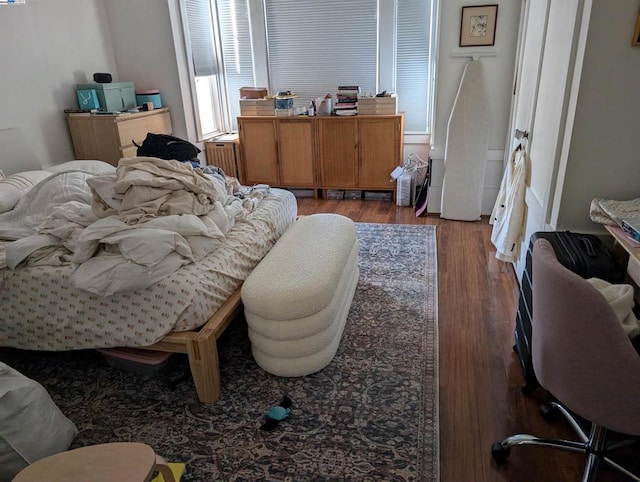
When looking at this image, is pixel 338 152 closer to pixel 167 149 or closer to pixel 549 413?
pixel 167 149

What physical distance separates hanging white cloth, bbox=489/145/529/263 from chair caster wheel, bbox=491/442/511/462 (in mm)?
1579

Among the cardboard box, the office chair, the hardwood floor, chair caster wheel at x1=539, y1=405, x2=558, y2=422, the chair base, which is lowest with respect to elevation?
the hardwood floor

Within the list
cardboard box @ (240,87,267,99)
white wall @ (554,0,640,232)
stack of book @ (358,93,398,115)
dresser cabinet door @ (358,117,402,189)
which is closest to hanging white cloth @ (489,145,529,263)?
white wall @ (554,0,640,232)

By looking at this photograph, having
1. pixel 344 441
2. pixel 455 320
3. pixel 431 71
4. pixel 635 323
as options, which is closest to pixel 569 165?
pixel 635 323

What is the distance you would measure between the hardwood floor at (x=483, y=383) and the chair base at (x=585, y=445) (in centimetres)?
6

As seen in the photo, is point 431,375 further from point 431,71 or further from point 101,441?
point 431,71

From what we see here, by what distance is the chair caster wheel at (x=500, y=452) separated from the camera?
5.47ft

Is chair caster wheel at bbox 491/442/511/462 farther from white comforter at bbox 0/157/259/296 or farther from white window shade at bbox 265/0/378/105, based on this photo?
white window shade at bbox 265/0/378/105

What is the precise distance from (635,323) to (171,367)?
6.57ft

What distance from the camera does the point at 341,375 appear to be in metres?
2.15

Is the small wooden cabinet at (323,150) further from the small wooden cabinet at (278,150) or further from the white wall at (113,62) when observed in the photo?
the white wall at (113,62)

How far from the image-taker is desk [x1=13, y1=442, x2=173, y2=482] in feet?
3.81

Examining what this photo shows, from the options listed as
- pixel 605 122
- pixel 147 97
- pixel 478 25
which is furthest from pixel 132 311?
pixel 478 25

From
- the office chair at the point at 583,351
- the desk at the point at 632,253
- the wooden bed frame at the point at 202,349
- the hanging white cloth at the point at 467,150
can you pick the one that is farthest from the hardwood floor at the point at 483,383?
the wooden bed frame at the point at 202,349
